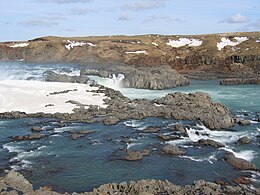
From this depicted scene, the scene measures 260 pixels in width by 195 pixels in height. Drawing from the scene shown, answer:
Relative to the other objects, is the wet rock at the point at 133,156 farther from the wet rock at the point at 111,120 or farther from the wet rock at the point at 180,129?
the wet rock at the point at 111,120

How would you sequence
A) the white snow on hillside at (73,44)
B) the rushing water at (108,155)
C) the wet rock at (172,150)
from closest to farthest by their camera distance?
the rushing water at (108,155), the wet rock at (172,150), the white snow on hillside at (73,44)

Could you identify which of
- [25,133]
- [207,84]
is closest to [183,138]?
[25,133]

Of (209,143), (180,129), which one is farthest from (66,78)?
(209,143)

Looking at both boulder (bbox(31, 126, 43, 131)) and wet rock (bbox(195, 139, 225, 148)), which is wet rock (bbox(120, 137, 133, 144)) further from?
boulder (bbox(31, 126, 43, 131))

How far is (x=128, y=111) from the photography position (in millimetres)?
41125

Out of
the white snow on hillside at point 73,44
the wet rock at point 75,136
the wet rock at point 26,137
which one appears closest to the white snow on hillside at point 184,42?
the white snow on hillside at point 73,44

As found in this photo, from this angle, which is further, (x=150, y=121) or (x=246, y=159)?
(x=150, y=121)

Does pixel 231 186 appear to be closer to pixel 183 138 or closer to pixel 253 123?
pixel 183 138

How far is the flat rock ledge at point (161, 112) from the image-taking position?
37.6m

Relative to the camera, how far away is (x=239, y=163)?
26.1m

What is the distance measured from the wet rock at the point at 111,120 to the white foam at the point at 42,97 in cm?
587

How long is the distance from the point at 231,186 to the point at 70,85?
41.6 m

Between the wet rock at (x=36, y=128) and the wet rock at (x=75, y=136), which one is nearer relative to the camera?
the wet rock at (x=75, y=136)

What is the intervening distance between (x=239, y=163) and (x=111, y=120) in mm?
15191
